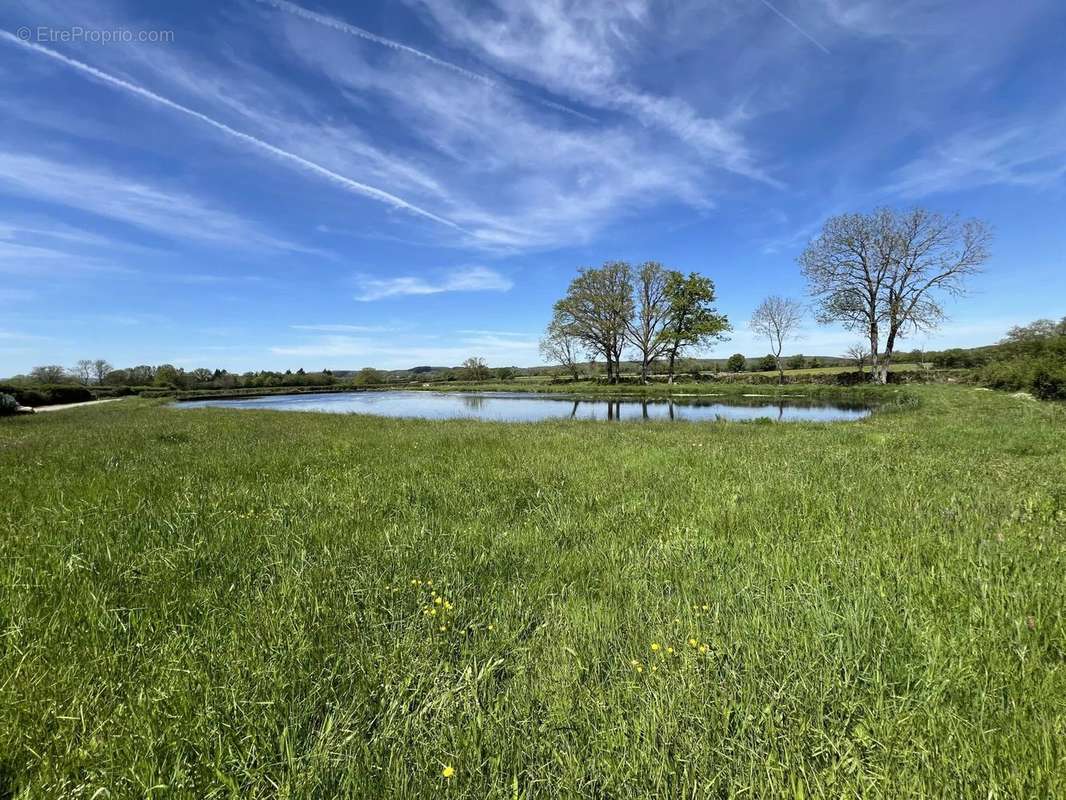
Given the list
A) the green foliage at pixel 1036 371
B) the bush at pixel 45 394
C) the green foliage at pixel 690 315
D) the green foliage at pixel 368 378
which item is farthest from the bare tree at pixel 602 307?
the green foliage at pixel 368 378

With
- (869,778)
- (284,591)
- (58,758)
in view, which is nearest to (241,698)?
(58,758)

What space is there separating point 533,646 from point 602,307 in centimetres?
6201

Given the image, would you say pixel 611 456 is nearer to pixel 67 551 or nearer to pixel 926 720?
pixel 926 720

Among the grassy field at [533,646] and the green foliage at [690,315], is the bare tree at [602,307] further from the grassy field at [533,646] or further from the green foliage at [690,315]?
the grassy field at [533,646]

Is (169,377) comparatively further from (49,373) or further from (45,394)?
(45,394)

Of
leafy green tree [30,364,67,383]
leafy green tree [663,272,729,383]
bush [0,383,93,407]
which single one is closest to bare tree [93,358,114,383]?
leafy green tree [30,364,67,383]

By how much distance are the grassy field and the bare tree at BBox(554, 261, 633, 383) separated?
58111mm

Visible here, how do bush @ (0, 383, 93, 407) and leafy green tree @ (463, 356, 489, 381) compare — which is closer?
bush @ (0, 383, 93, 407)

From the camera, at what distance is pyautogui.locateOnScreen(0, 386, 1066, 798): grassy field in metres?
1.83

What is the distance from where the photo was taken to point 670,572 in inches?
147

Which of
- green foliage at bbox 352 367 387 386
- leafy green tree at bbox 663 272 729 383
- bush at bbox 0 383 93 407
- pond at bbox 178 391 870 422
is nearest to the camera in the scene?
pond at bbox 178 391 870 422

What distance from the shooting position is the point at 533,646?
277 centimetres

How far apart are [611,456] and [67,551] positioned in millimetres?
8094

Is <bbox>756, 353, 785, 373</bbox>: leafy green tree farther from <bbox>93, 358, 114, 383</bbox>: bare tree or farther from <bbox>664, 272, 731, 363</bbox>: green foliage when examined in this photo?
<bbox>93, 358, 114, 383</bbox>: bare tree
